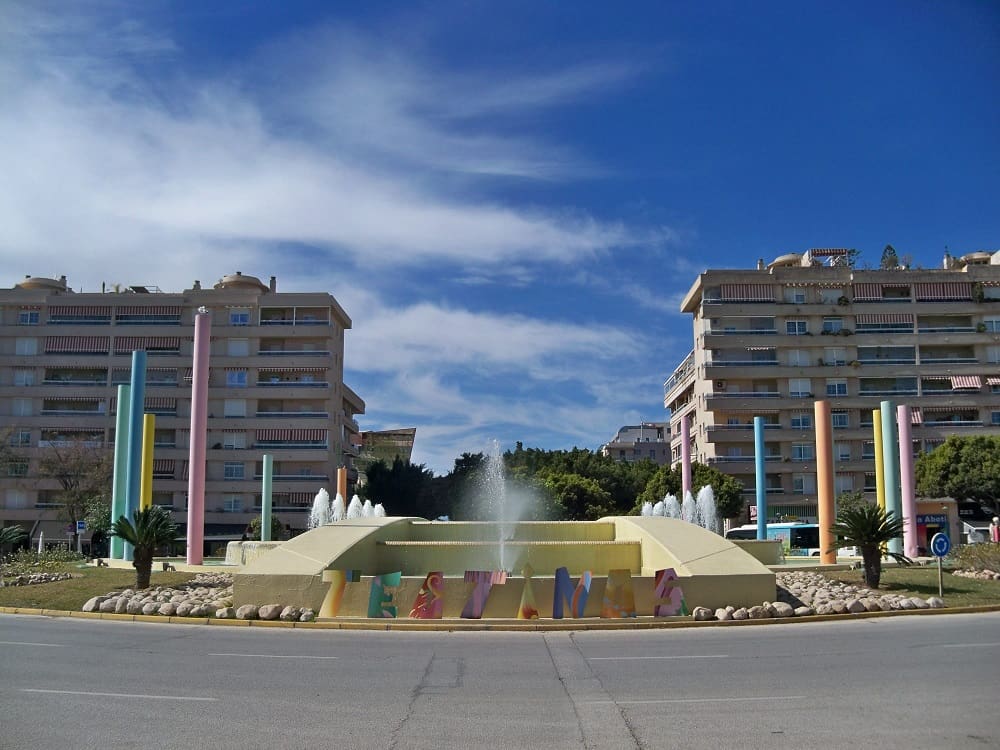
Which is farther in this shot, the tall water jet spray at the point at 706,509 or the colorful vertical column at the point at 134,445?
the tall water jet spray at the point at 706,509

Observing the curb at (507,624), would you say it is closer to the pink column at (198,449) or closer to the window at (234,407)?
the pink column at (198,449)

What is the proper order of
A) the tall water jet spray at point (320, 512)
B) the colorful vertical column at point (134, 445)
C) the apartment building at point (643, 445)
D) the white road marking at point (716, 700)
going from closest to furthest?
the white road marking at point (716, 700) < the colorful vertical column at point (134, 445) < the tall water jet spray at point (320, 512) < the apartment building at point (643, 445)

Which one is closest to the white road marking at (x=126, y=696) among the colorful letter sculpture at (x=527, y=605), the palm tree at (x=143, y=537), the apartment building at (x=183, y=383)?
the colorful letter sculpture at (x=527, y=605)

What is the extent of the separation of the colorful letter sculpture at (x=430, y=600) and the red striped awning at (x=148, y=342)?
187 ft

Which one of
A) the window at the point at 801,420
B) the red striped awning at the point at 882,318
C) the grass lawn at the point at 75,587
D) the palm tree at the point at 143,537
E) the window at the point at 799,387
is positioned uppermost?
the red striped awning at the point at 882,318

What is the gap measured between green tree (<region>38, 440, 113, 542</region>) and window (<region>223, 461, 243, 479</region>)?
8.16m

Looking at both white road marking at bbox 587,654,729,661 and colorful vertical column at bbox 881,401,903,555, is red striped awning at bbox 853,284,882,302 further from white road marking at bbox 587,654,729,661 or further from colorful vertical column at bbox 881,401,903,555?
white road marking at bbox 587,654,729,661

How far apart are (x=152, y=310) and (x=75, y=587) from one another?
51.4 m

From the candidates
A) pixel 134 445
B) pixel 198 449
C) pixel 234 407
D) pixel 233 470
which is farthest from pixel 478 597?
pixel 234 407

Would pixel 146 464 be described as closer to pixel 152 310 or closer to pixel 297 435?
pixel 297 435

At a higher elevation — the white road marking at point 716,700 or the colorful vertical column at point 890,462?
the colorful vertical column at point 890,462

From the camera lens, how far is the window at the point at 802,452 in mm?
66875

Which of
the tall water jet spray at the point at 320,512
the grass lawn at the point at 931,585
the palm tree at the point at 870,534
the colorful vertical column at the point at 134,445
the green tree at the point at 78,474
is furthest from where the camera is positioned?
the green tree at the point at 78,474

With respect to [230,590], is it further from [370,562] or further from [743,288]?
[743,288]
